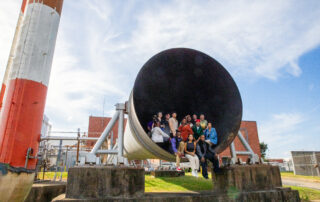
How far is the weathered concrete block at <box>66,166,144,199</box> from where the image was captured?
12.0 feet

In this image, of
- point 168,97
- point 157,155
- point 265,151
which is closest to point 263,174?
point 157,155

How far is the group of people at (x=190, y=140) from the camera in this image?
4.49 m

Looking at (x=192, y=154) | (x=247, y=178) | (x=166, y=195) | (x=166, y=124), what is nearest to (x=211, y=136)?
(x=192, y=154)

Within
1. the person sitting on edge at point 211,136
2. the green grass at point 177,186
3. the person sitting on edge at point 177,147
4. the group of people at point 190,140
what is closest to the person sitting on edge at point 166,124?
the group of people at point 190,140

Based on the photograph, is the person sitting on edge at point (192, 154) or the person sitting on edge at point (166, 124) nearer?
the person sitting on edge at point (192, 154)

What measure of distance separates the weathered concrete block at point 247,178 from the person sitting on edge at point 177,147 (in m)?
1.01

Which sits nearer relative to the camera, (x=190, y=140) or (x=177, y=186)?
(x=190, y=140)

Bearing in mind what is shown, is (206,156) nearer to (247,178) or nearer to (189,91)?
(247,178)

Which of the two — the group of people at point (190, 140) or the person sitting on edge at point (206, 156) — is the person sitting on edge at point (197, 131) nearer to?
the group of people at point (190, 140)

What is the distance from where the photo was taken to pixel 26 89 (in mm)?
5777

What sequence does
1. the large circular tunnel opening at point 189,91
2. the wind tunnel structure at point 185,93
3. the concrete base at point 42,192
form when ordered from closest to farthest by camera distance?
the wind tunnel structure at point 185,93
the large circular tunnel opening at point 189,91
the concrete base at point 42,192

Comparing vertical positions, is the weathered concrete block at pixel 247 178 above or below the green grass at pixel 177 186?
above

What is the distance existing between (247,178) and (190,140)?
143 cm

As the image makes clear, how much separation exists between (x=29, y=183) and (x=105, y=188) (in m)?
2.91
